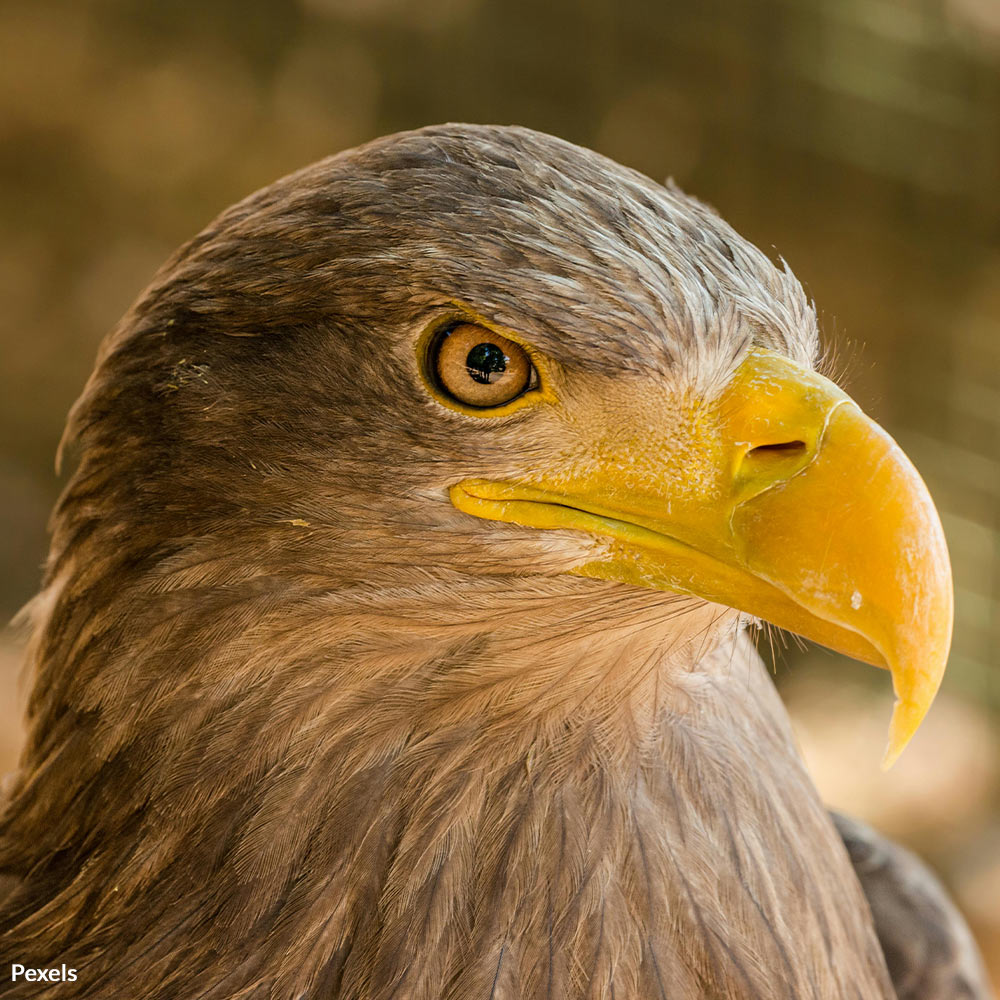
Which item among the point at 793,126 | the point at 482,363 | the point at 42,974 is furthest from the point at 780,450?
the point at 793,126

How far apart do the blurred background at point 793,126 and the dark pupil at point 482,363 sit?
3.53m

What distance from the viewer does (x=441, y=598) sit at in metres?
1.42

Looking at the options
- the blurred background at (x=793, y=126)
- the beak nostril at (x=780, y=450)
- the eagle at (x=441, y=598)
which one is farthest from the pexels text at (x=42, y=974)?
the blurred background at (x=793, y=126)

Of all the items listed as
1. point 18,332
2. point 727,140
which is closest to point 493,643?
point 727,140

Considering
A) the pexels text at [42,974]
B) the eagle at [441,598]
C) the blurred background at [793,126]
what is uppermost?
the blurred background at [793,126]

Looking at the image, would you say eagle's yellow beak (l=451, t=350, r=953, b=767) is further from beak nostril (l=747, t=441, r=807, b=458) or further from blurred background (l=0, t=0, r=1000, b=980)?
blurred background (l=0, t=0, r=1000, b=980)

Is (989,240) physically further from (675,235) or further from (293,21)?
(675,235)

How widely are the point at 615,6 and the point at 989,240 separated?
5.49 ft

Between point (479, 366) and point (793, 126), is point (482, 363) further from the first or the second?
point (793, 126)

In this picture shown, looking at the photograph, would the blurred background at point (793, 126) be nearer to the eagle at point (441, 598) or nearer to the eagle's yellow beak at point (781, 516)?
the eagle at point (441, 598)

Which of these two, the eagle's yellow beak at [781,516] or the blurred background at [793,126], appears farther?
the blurred background at [793,126]

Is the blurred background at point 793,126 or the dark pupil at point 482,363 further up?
the blurred background at point 793,126

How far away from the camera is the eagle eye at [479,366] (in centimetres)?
136

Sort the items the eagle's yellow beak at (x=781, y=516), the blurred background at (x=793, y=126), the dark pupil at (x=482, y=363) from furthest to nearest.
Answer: the blurred background at (x=793, y=126) → the dark pupil at (x=482, y=363) → the eagle's yellow beak at (x=781, y=516)
